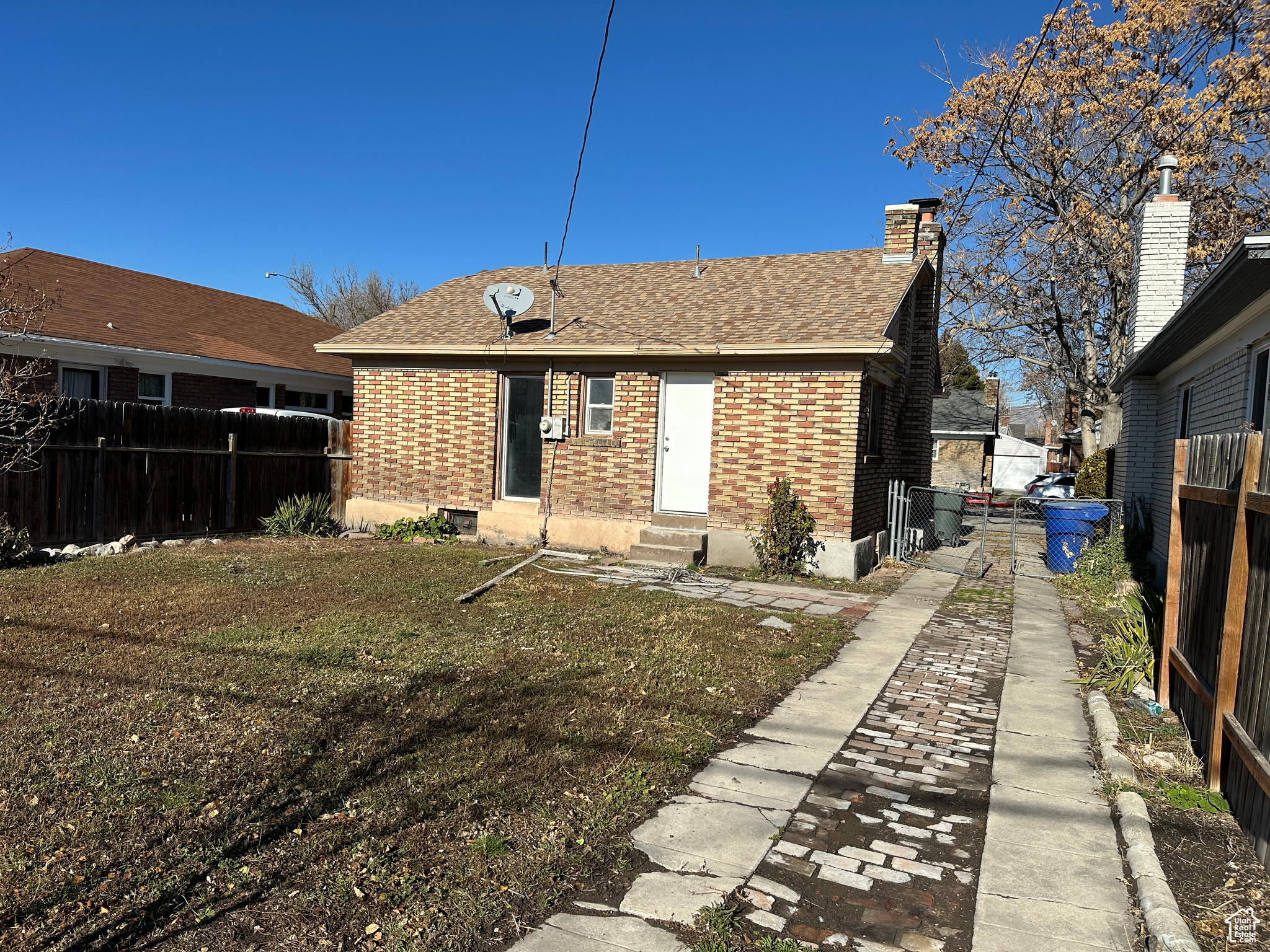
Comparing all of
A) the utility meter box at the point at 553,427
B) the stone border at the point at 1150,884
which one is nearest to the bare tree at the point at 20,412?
the utility meter box at the point at 553,427

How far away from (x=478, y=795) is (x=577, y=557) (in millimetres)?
7411

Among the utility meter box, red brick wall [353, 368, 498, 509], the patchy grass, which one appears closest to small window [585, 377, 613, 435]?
the utility meter box

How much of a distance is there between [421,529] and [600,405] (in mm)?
3614

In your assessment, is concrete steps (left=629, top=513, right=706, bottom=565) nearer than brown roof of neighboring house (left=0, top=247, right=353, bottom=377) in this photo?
Yes

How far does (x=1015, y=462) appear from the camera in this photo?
47250 millimetres

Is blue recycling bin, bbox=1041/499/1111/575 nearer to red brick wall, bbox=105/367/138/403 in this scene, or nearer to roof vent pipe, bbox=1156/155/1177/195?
roof vent pipe, bbox=1156/155/1177/195

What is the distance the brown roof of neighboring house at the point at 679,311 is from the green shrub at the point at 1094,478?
7.91m

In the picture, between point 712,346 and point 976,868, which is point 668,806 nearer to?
point 976,868

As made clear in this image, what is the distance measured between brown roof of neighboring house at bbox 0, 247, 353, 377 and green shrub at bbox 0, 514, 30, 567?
575 cm

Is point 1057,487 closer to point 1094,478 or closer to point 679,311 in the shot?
point 1094,478

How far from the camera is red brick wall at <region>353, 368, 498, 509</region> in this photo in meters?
13.1

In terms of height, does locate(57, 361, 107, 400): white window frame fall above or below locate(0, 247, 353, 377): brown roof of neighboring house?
below

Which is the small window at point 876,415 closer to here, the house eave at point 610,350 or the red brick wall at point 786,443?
the red brick wall at point 786,443

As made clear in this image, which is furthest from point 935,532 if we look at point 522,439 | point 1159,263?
point 522,439
